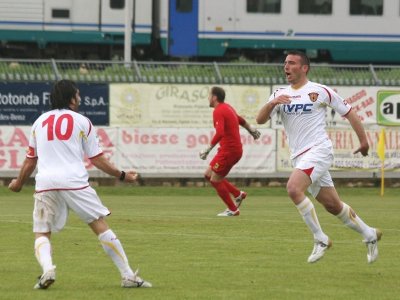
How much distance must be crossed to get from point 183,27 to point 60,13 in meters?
3.75

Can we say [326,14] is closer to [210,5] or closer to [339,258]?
[210,5]

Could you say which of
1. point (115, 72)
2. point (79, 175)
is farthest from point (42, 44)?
point (79, 175)

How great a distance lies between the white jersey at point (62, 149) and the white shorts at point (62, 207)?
7 cm

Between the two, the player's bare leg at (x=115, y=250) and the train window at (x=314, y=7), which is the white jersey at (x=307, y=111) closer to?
the player's bare leg at (x=115, y=250)

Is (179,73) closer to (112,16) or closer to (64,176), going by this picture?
(112,16)

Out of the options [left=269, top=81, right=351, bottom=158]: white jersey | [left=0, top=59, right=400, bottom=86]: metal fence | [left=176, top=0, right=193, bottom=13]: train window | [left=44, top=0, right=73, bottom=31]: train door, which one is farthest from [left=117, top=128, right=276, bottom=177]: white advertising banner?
[left=269, top=81, right=351, bottom=158]: white jersey

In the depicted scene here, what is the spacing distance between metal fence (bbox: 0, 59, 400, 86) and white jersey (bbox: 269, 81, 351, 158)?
A: 18.3 m

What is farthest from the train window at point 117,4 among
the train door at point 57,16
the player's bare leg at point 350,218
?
the player's bare leg at point 350,218

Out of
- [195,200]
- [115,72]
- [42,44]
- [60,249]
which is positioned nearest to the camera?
[60,249]

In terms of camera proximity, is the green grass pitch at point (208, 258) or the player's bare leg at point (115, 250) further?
the green grass pitch at point (208, 258)

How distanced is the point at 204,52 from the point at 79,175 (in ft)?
99.3

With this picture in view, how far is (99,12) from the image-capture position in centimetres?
4053

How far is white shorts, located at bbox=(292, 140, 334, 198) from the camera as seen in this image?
41.9 ft

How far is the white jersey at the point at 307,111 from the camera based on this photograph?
12906 millimetres
